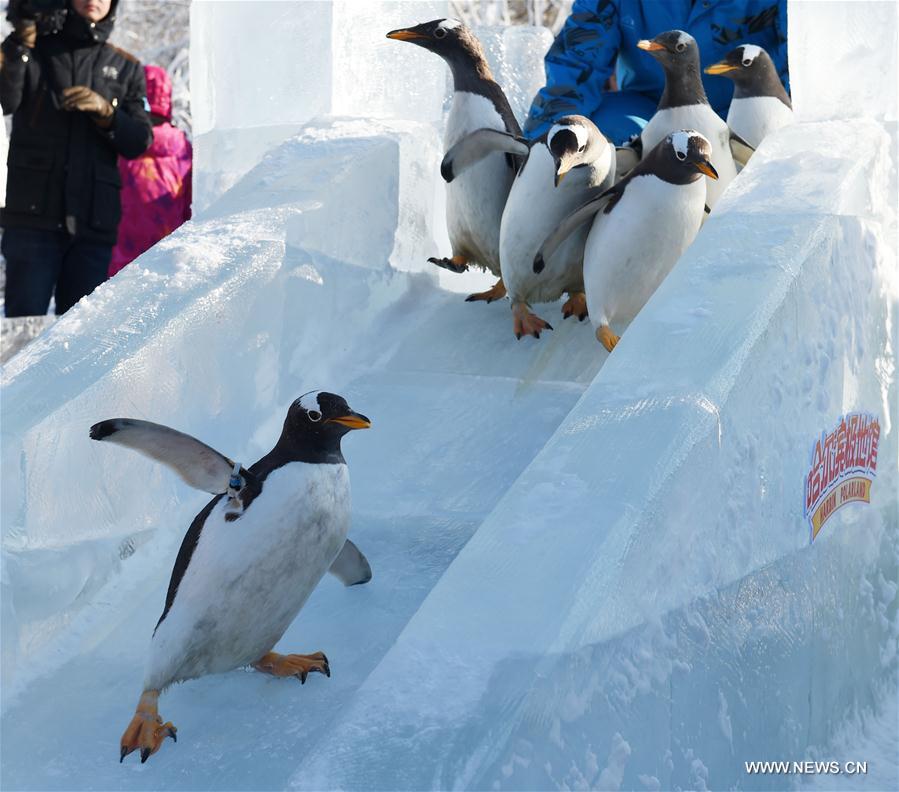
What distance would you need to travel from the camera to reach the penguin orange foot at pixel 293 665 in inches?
97.7

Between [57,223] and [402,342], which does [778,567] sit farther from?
[57,223]

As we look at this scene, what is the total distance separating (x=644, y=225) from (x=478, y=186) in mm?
753

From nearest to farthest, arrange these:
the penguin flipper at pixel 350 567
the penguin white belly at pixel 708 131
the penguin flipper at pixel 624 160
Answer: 1. the penguin flipper at pixel 350 567
2. the penguin white belly at pixel 708 131
3. the penguin flipper at pixel 624 160

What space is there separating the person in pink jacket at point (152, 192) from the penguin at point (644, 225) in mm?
3654

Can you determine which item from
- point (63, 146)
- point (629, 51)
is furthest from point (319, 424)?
point (629, 51)

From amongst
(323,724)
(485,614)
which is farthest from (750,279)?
(323,724)

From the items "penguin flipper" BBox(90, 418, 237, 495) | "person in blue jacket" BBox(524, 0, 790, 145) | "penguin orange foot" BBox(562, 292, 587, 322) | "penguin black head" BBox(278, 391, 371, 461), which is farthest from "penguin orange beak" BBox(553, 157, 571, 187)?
"person in blue jacket" BBox(524, 0, 790, 145)

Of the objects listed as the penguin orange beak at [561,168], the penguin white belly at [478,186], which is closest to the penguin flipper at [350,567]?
the penguin orange beak at [561,168]

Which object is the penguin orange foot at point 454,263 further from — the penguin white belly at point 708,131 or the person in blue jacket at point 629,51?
the person in blue jacket at point 629,51

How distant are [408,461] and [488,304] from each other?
91 cm

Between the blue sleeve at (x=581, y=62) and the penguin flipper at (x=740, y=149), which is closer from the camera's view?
the penguin flipper at (x=740, y=149)

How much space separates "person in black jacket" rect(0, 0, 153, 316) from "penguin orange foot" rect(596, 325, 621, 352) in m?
2.12

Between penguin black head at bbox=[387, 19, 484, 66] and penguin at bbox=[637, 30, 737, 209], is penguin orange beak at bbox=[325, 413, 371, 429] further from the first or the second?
penguin black head at bbox=[387, 19, 484, 66]

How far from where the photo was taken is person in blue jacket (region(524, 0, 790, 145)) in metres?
4.52
